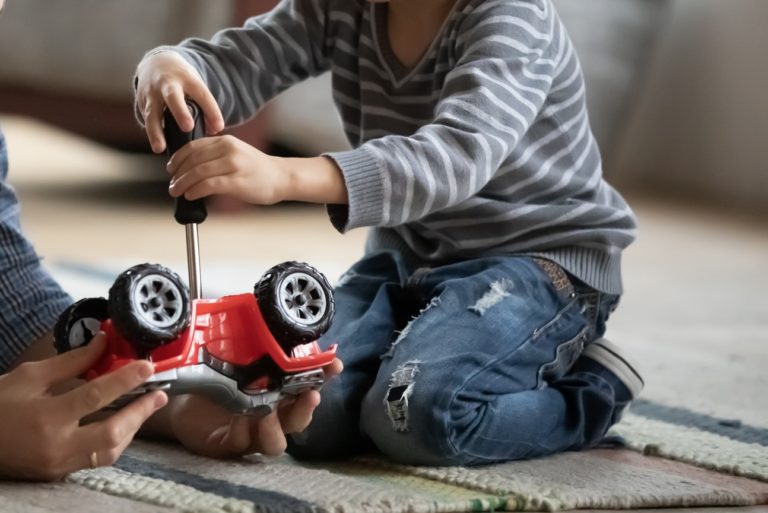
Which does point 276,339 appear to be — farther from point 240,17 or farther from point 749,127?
point 749,127

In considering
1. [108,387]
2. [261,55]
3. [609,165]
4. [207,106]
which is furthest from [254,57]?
[609,165]

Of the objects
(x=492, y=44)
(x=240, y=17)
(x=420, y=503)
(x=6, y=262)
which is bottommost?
(x=420, y=503)

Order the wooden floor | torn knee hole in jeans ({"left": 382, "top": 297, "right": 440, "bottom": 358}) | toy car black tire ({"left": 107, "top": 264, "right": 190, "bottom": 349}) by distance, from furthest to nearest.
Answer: the wooden floor → torn knee hole in jeans ({"left": 382, "top": 297, "right": 440, "bottom": 358}) → toy car black tire ({"left": 107, "top": 264, "right": 190, "bottom": 349})

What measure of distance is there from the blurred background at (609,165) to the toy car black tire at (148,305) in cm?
53

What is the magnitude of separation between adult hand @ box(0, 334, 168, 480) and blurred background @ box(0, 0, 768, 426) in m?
0.53

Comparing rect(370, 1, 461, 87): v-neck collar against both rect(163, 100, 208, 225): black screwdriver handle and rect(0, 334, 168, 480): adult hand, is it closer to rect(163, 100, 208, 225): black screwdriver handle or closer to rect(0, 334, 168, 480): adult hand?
rect(163, 100, 208, 225): black screwdriver handle

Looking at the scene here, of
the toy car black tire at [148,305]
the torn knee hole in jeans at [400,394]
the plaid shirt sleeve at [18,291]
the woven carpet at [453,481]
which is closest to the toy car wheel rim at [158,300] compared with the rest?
the toy car black tire at [148,305]

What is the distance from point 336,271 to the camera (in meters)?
1.66

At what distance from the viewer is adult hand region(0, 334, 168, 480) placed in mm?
703

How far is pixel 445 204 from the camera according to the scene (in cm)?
83

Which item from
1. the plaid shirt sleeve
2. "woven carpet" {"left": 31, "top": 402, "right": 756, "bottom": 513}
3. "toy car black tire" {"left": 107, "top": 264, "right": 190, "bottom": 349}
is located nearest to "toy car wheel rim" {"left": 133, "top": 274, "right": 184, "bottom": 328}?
"toy car black tire" {"left": 107, "top": 264, "right": 190, "bottom": 349}

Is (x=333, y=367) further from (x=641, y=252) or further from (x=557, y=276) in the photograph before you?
(x=641, y=252)

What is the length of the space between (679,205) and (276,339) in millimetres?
2017

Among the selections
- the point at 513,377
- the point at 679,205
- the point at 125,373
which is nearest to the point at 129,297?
the point at 125,373
